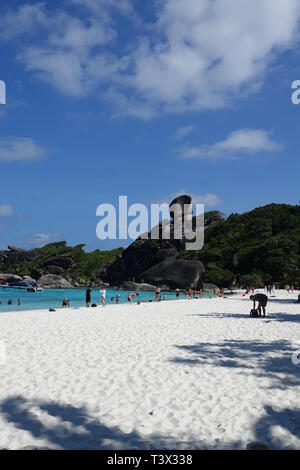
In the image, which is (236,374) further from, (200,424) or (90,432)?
(90,432)

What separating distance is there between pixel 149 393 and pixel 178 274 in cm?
5957

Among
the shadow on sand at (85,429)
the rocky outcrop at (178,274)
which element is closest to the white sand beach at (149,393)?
the shadow on sand at (85,429)

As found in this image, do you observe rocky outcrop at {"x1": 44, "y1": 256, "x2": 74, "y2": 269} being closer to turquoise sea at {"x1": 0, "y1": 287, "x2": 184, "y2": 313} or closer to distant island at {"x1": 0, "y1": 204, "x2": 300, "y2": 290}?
distant island at {"x1": 0, "y1": 204, "x2": 300, "y2": 290}

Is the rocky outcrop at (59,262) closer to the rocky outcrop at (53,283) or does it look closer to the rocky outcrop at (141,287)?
the rocky outcrop at (53,283)

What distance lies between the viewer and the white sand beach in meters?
4.52

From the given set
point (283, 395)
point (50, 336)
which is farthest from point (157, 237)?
point (283, 395)

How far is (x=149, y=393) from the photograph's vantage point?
601 centimetres

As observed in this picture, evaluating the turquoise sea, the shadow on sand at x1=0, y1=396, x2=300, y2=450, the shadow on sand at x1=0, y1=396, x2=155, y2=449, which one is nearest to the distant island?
the turquoise sea

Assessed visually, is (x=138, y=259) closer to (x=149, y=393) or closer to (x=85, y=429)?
(x=149, y=393)

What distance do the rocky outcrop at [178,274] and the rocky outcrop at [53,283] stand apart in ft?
73.3

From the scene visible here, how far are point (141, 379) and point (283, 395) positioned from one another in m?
2.49

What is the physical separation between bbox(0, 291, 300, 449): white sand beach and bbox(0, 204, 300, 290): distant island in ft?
176


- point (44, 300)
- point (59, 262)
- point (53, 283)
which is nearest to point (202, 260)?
point (53, 283)

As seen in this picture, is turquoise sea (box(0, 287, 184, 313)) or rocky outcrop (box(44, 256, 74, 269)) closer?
turquoise sea (box(0, 287, 184, 313))
